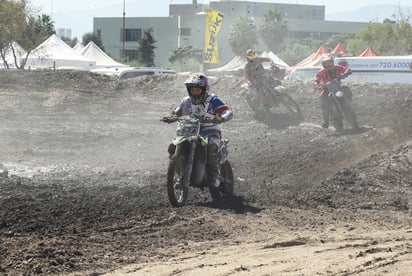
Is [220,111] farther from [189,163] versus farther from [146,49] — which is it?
[146,49]

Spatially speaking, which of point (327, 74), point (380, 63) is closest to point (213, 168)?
point (327, 74)

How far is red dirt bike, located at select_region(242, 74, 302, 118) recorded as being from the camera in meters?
20.2

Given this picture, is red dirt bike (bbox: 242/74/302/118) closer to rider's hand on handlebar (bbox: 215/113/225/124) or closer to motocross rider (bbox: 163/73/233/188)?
motocross rider (bbox: 163/73/233/188)

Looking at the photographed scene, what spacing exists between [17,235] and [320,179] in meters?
5.62

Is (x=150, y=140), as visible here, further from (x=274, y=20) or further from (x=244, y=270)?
(x=274, y=20)

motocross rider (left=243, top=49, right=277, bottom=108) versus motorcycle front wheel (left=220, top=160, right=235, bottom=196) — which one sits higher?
motocross rider (left=243, top=49, right=277, bottom=108)

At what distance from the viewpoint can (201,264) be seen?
686 centimetres

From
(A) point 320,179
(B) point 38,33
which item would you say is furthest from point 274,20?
(A) point 320,179

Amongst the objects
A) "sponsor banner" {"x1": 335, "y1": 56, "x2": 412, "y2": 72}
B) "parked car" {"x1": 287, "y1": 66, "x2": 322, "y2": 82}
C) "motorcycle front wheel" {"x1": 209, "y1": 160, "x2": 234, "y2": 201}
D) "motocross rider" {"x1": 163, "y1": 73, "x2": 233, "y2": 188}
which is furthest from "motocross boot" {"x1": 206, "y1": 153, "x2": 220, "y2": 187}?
"parked car" {"x1": 287, "y1": 66, "x2": 322, "y2": 82}

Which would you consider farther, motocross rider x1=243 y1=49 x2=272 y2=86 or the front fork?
motocross rider x1=243 y1=49 x2=272 y2=86

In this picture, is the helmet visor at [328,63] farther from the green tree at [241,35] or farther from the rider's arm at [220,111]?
the green tree at [241,35]

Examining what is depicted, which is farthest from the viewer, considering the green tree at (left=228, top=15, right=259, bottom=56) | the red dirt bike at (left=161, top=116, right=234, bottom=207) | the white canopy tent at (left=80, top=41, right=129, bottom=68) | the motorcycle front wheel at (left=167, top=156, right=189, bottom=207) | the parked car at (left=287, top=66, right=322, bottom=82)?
the green tree at (left=228, top=15, right=259, bottom=56)

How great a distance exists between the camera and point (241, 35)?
91.4 m

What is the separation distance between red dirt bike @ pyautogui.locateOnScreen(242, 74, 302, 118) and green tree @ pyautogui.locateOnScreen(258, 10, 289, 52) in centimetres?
7731
